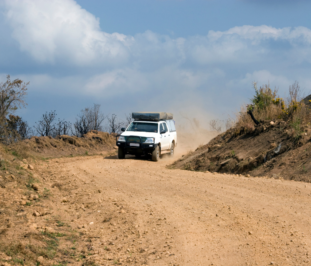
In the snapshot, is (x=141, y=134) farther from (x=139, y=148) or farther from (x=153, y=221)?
(x=153, y=221)

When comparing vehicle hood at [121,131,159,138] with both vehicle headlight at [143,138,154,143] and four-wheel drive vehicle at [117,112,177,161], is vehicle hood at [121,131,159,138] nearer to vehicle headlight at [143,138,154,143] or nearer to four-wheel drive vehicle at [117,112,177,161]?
four-wheel drive vehicle at [117,112,177,161]

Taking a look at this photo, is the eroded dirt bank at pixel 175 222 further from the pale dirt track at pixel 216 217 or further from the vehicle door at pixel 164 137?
the vehicle door at pixel 164 137

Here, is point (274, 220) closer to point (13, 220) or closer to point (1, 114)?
point (13, 220)

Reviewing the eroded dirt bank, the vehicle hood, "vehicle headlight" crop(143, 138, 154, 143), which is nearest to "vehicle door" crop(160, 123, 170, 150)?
the vehicle hood

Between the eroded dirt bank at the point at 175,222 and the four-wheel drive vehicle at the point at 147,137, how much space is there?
6.13 metres

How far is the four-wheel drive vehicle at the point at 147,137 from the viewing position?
54.7ft

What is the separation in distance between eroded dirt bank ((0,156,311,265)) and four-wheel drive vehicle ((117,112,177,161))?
6.13 meters

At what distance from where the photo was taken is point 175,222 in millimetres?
6293

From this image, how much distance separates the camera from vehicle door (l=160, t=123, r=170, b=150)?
58.3 feet

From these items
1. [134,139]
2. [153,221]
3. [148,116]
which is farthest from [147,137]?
[153,221]

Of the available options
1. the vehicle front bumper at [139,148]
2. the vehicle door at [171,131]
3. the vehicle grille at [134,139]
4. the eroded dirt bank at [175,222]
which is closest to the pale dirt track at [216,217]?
the eroded dirt bank at [175,222]

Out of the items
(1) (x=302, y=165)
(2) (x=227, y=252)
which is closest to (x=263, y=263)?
(2) (x=227, y=252)

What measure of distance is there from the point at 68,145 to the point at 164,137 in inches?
328

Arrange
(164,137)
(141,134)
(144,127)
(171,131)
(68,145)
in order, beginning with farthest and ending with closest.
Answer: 1. (68,145)
2. (171,131)
3. (164,137)
4. (144,127)
5. (141,134)
